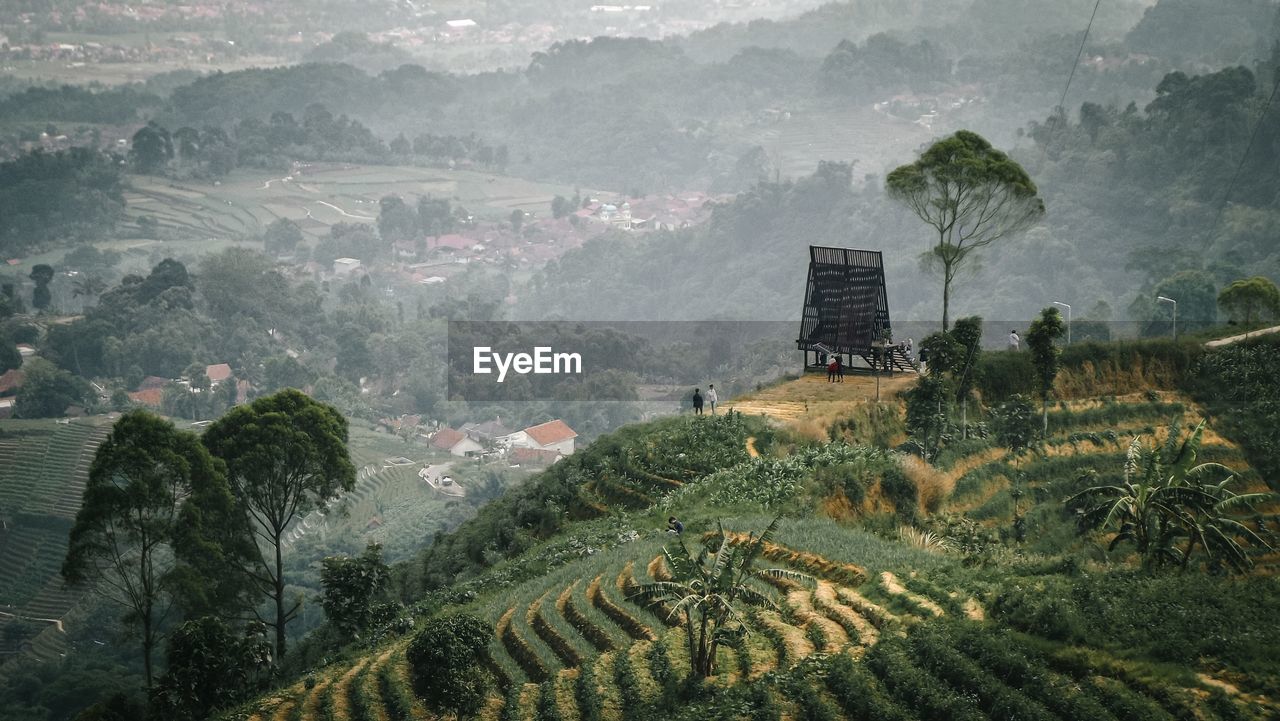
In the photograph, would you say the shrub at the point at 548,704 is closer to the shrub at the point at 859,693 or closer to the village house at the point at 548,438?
the shrub at the point at 859,693

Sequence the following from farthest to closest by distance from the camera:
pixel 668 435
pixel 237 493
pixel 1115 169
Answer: pixel 1115 169
pixel 668 435
pixel 237 493

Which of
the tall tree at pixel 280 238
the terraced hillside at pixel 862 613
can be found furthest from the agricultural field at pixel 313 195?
the terraced hillside at pixel 862 613

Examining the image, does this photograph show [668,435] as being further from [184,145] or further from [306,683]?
[184,145]

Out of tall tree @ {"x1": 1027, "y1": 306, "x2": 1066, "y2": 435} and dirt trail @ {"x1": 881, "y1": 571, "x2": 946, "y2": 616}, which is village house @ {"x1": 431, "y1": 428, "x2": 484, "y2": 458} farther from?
dirt trail @ {"x1": 881, "y1": 571, "x2": 946, "y2": 616}

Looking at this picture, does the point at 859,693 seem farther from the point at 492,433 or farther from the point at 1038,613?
the point at 492,433

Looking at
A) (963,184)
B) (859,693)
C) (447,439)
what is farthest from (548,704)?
(447,439)

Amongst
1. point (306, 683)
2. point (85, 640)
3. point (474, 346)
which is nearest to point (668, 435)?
point (306, 683)
